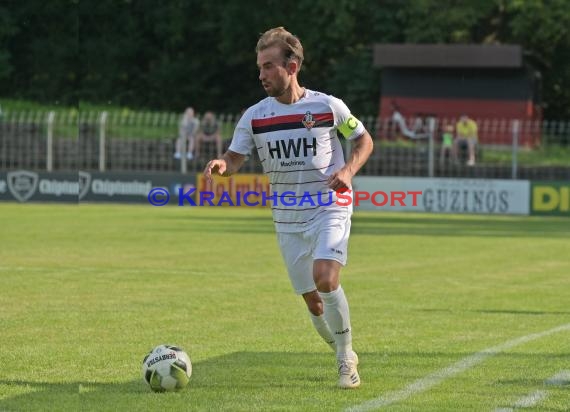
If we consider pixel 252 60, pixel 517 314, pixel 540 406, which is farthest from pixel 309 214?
Answer: pixel 252 60

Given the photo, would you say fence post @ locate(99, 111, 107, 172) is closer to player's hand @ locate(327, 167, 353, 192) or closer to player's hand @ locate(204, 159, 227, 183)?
player's hand @ locate(204, 159, 227, 183)

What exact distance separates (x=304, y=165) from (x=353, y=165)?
13.2 inches

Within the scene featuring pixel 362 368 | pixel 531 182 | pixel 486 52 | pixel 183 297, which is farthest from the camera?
pixel 486 52

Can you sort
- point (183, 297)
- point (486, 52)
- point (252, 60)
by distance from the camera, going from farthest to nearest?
point (252, 60) → point (486, 52) → point (183, 297)

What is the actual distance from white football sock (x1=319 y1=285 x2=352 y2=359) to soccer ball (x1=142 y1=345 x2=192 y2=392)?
0.93 metres

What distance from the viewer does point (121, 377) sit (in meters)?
8.61

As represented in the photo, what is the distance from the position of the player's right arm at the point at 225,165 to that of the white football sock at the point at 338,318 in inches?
38.5

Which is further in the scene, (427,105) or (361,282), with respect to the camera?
(427,105)

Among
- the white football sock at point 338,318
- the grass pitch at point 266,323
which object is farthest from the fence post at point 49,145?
the white football sock at point 338,318

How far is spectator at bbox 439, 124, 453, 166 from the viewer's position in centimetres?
3416

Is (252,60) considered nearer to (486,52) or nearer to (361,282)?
(486,52)

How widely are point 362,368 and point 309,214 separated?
1268mm

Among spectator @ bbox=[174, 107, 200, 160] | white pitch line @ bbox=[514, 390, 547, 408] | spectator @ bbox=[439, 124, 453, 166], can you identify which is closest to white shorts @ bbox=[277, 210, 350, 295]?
white pitch line @ bbox=[514, 390, 547, 408]

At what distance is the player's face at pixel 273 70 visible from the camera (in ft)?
27.4
